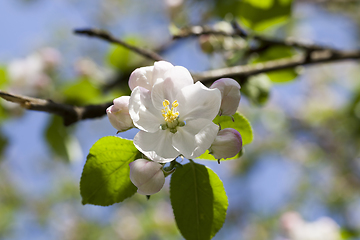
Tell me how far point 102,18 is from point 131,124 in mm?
5519

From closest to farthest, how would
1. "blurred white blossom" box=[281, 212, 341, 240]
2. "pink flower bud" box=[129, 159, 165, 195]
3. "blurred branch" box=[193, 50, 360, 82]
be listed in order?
"pink flower bud" box=[129, 159, 165, 195], "blurred branch" box=[193, 50, 360, 82], "blurred white blossom" box=[281, 212, 341, 240]

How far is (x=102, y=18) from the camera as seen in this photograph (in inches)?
221

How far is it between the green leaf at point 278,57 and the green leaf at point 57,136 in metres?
1.06

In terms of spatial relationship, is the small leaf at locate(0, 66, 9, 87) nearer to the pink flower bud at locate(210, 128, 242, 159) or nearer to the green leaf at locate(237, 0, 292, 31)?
the green leaf at locate(237, 0, 292, 31)

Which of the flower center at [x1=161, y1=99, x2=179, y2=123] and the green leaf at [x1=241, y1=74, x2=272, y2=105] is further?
the green leaf at [x1=241, y1=74, x2=272, y2=105]

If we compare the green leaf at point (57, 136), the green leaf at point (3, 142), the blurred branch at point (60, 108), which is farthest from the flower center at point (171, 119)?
the green leaf at point (3, 142)

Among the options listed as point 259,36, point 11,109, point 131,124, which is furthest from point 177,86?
point 11,109

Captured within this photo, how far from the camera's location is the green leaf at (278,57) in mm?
1424

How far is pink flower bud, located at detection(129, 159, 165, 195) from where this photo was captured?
57 centimetres

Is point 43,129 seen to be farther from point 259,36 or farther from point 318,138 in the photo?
point 318,138

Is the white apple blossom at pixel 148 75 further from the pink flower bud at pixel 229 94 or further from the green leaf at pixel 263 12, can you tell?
the green leaf at pixel 263 12

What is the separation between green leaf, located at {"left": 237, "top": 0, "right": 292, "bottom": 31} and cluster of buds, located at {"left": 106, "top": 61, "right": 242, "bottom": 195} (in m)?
0.85

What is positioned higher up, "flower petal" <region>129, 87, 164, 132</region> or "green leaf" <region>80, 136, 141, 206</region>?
"flower petal" <region>129, 87, 164, 132</region>

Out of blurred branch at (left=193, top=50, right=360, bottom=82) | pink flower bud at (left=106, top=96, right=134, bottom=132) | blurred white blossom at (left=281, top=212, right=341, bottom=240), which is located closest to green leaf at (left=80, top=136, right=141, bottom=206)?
pink flower bud at (left=106, top=96, right=134, bottom=132)
